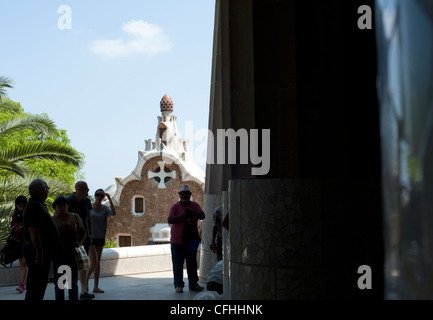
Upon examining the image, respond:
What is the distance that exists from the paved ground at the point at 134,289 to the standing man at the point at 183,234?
0.36 metres

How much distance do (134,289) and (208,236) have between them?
1709 millimetres

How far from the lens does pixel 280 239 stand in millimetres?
3633

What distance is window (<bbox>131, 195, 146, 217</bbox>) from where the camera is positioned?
117ft

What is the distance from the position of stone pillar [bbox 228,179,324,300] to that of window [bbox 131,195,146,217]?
32.4 meters

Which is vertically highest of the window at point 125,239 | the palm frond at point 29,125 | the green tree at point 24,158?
the palm frond at point 29,125

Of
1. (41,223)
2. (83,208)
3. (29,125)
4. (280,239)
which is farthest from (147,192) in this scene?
(280,239)

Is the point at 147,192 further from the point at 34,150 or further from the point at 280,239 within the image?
the point at 280,239

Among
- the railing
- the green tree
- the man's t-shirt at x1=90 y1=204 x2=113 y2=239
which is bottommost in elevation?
the railing

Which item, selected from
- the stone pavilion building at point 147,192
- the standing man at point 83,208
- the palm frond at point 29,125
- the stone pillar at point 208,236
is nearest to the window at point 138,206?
the stone pavilion building at point 147,192

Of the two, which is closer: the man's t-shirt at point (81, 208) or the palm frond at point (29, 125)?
the man's t-shirt at point (81, 208)

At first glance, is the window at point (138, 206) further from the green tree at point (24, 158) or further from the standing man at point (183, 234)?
the standing man at point (183, 234)

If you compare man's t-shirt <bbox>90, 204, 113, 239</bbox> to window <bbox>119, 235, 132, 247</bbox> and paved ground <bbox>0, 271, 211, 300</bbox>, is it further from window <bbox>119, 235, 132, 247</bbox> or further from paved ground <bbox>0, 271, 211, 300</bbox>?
window <bbox>119, 235, 132, 247</bbox>

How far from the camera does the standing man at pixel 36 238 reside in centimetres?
545

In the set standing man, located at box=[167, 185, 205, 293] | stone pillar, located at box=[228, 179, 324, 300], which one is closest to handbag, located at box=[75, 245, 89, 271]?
standing man, located at box=[167, 185, 205, 293]
